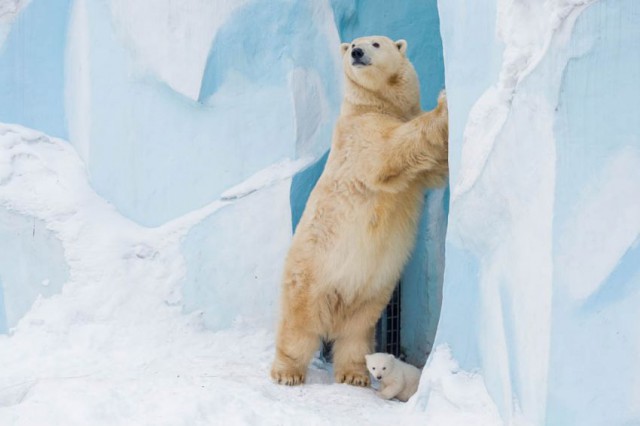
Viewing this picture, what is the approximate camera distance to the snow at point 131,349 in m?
3.64

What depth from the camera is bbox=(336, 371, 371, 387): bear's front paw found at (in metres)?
4.58

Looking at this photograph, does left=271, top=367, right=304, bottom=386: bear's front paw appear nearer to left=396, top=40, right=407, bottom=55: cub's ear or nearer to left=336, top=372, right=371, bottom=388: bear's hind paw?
left=336, top=372, right=371, bottom=388: bear's hind paw

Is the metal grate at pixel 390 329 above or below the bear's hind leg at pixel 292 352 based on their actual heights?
below

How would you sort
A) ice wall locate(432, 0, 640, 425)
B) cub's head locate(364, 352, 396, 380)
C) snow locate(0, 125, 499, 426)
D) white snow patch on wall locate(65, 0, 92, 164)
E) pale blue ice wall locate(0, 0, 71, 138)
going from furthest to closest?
pale blue ice wall locate(0, 0, 71, 138) → white snow patch on wall locate(65, 0, 92, 164) → cub's head locate(364, 352, 396, 380) → snow locate(0, 125, 499, 426) → ice wall locate(432, 0, 640, 425)

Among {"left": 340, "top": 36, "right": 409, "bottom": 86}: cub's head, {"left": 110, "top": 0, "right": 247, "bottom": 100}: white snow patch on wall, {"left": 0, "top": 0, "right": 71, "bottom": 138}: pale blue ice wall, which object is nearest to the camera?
{"left": 340, "top": 36, "right": 409, "bottom": 86}: cub's head

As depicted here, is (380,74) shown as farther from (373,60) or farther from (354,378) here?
(354,378)

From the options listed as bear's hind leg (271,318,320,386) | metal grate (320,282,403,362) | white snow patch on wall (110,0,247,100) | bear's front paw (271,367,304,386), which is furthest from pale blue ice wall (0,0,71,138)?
metal grate (320,282,403,362)

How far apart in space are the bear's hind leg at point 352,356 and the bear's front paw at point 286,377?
276 millimetres

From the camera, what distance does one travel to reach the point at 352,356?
4672mm

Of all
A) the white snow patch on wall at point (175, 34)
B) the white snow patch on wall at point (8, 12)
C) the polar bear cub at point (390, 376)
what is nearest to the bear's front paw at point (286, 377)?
the polar bear cub at point (390, 376)

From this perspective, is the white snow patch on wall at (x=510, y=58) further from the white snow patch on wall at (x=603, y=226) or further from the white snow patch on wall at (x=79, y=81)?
the white snow patch on wall at (x=79, y=81)

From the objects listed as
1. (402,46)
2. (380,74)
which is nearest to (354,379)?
(380,74)

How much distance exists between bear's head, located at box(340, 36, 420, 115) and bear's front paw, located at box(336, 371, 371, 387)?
57.2 inches

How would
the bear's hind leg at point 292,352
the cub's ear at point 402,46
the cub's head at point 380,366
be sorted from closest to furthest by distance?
1. the cub's head at point 380,366
2. the bear's hind leg at point 292,352
3. the cub's ear at point 402,46
